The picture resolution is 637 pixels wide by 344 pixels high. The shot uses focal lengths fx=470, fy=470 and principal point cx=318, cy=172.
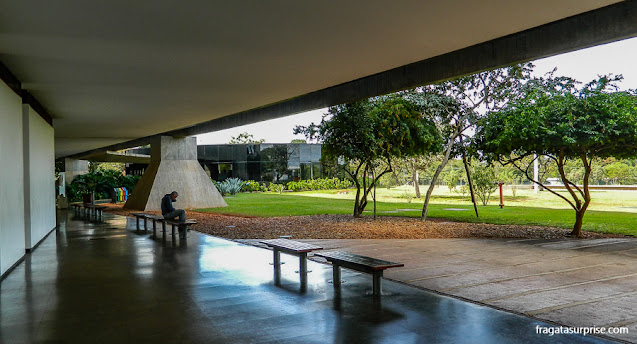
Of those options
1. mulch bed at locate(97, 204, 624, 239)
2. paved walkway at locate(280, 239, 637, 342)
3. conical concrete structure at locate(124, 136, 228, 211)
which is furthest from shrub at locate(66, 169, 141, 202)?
paved walkway at locate(280, 239, 637, 342)

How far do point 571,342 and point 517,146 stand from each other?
7.30m

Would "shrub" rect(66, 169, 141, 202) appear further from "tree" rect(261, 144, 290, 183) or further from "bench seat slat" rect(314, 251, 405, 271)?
"bench seat slat" rect(314, 251, 405, 271)

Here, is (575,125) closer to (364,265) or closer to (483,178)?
(364,265)

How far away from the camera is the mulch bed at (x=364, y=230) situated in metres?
11.5

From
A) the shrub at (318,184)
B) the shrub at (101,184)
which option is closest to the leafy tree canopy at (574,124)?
the shrub at (101,184)

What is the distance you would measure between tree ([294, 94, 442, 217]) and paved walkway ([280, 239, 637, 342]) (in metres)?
4.50

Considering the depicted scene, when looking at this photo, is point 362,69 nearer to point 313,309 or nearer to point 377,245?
point 377,245

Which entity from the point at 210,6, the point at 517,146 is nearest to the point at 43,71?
the point at 210,6

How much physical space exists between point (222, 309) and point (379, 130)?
10034 millimetres

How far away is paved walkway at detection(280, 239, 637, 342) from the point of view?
200 inches

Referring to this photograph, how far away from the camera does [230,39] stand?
6.46 m

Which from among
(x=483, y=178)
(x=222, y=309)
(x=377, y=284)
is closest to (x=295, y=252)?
(x=377, y=284)

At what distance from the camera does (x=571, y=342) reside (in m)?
4.02

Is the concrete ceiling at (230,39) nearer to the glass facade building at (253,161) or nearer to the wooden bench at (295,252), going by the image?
the wooden bench at (295,252)
